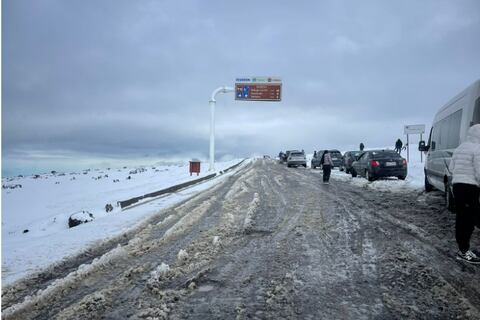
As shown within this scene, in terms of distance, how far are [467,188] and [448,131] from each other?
14.8 ft

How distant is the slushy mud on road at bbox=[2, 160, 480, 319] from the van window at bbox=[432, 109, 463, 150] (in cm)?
225

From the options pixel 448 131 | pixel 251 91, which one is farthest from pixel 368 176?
pixel 251 91

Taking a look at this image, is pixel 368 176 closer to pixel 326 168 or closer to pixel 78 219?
pixel 326 168


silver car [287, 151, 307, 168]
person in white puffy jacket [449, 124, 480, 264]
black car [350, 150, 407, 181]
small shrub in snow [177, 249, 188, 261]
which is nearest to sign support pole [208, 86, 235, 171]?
silver car [287, 151, 307, 168]

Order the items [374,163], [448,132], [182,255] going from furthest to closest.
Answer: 1. [374,163]
2. [448,132]
3. [182,255]

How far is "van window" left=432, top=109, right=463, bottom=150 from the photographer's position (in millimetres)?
7880

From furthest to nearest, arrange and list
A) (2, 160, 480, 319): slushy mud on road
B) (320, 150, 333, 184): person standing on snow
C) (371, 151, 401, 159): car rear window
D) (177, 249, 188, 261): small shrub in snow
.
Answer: (371, 151, 401, 159): car rear window < (320, 150, 333, 184): person standing on snow < (177, 249, 188, 261): small shrub in snow < (2, 160, 480, 319): slushy mud on road

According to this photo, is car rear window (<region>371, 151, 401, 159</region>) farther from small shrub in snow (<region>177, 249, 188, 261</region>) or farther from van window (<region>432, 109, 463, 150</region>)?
small shrub in snow (<region>177, 249, 188, 261</region>)

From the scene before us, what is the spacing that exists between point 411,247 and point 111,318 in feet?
14.1

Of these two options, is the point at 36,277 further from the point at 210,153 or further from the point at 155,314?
the point at 210,153

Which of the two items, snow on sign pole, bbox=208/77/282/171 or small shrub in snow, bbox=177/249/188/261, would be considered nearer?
small shrub in snow, bbox=177/249/188/261

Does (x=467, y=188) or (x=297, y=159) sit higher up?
(x=467, y=188)

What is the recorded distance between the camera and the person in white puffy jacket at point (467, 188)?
16.1ft

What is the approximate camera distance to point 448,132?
8852 mm
